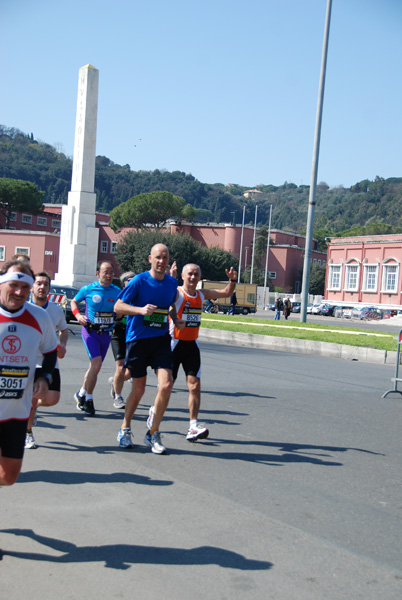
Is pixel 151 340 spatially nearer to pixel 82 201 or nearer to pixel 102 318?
pixel 102 318

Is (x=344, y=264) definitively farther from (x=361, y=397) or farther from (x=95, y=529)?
(x=95, y=529)

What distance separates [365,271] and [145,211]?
38637 millimetres

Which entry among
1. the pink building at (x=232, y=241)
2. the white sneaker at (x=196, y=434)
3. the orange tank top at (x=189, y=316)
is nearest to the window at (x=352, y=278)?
the pink building at (x=232, y=241)

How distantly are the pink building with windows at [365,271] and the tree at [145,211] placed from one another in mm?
31376

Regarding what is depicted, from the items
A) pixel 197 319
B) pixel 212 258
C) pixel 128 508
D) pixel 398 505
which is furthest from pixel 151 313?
pixel 212 258

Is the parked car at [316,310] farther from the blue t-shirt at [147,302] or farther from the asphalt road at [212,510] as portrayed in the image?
the blue t-shirt at [147,302]

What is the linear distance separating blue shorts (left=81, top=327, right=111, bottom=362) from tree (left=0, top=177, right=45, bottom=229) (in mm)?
85957

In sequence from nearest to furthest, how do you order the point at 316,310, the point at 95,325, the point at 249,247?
the point at 95,325
the point at 316,310
the point at 249,247

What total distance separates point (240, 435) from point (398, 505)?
102 inches

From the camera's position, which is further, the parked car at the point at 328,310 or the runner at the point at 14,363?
the parked car at the point at 328,310

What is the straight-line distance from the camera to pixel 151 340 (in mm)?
6609

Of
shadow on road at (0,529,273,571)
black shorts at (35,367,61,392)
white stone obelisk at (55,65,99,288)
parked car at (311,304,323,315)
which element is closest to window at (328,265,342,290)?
parked car at (311,304,323,315)

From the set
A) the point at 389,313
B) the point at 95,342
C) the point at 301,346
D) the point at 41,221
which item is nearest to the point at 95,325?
the point at 95,342

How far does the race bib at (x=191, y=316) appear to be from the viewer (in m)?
7.37
